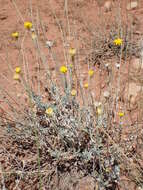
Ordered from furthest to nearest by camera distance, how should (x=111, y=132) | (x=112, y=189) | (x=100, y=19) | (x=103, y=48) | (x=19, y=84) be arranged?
(x=100, y=19)
(x=103, y=48)
(x=19, y=84)
(x=111, y=132)
(x=112, y=189)

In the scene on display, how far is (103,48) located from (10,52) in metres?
0.67

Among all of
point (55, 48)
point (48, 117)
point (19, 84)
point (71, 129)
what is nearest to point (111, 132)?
point (71, 129)

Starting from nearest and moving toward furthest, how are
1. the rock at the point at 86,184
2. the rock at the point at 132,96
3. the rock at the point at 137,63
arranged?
the rock at the point at 86,184
the rock at the point at 132,96
the rock at the point at 137,63

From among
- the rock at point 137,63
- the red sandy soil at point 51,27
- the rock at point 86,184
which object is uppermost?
the red sandy soil at point 51,27

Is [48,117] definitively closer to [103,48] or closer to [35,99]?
[35,99]

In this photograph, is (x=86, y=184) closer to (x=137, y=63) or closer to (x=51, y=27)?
(x=137, y=63)

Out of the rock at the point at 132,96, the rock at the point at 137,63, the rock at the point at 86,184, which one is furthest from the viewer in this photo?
the rock at the point at 137,63

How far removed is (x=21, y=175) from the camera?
3.85ft

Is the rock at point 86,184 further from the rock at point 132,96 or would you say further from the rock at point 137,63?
the rock at point 137,63

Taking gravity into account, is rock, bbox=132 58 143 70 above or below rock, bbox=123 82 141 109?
above

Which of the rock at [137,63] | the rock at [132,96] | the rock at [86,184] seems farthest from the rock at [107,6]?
the rock at [86,184]

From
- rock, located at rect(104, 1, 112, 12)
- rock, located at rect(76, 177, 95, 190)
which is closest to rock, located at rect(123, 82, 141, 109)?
rock, located at rect(76, 177, 95, 190)

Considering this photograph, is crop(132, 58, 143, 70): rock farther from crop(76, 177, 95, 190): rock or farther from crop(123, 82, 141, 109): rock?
crop(76, 177, 95, 190): rock

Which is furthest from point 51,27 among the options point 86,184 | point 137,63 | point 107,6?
point 86,184
